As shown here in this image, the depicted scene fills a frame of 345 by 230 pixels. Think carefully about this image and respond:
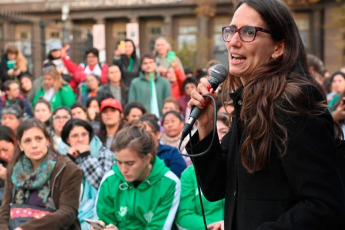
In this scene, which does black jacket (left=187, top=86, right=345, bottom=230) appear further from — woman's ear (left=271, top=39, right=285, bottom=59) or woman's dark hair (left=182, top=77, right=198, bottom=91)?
woman's dark hair (left=182, top=77, right=198, bottom=91)

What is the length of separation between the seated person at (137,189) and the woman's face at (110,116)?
2.28 metres

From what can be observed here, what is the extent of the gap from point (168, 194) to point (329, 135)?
262cm

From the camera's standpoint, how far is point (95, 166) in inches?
201

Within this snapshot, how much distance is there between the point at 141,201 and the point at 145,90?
4807mm

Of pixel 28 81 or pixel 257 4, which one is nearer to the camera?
pixel 257 4

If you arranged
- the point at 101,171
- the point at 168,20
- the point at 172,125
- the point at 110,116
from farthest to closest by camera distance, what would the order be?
the point at 168,20 < the point at 110,116 < the point at 172,125 < the point at 101,171

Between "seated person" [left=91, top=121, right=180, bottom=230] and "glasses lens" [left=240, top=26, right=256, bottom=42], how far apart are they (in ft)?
7.58

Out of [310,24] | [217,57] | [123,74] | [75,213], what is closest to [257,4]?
[75,213]

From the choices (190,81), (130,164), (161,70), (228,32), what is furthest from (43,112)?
(228,32)

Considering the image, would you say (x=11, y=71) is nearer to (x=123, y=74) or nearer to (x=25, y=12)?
(x=123, y=74)

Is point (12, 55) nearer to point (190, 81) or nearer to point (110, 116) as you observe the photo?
point (190, 81)

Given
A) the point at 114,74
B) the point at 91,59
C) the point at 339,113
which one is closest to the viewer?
the point at 339,113

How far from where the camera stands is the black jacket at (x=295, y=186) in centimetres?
169

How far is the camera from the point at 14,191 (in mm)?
4316
